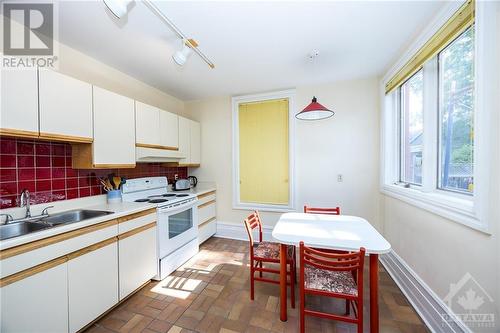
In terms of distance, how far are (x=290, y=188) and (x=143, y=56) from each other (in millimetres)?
2630

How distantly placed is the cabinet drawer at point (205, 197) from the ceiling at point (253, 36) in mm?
1792

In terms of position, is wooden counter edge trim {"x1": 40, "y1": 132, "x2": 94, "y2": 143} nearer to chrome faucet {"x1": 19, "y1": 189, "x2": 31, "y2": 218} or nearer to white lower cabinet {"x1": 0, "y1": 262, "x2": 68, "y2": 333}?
chrome faucet {"x1": 19, "y1": 189, "x2": 31, "y2": 218}

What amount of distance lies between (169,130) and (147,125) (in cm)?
40

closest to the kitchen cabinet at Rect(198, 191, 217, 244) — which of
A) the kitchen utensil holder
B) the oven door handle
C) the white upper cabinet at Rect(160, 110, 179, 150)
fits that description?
the oven door handle

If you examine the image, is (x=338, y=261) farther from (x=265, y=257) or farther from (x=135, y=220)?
(x=135, y=220)

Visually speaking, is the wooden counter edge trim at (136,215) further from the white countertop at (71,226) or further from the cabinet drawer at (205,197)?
the cabinet drawer at (205,197)

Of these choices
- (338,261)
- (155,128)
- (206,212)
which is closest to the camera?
(338,261)

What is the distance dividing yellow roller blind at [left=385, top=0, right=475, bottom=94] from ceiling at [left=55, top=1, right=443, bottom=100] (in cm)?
20

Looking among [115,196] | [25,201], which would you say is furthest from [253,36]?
[25,201]

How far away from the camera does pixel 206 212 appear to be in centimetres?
324

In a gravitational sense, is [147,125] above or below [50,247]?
above

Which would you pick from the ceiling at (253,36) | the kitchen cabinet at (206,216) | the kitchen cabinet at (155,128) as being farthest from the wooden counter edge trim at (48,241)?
the ceiling at (253,36)

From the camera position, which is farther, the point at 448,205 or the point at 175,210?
the point at 175,210

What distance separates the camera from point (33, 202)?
5.44 feet
